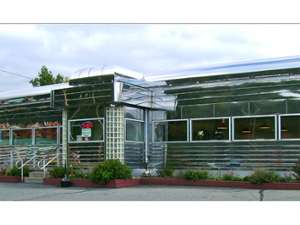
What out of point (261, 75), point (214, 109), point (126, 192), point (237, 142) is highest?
point (261, 75)

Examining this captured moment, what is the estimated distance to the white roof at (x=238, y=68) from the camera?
50.3 feet

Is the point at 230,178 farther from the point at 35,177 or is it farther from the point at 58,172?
the point at 35,177

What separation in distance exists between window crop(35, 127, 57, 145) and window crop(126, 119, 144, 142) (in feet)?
13.5

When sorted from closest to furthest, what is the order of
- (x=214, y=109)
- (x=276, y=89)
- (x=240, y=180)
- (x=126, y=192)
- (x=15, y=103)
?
(x=126, y=192) < (x=240, y=180) < (x=276, y=89) < (x=214, y=109) < (x=15, y=103)

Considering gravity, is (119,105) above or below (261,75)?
below

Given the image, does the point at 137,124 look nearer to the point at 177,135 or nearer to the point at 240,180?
the point at 177,135

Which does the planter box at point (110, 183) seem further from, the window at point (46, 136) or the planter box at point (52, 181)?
the window at point (46, 136)

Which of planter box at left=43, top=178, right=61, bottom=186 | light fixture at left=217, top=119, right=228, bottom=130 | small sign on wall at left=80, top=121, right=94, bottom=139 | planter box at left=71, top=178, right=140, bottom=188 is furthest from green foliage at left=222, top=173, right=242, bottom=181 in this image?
planter box at left=43, top=178, right=61, bottom=186

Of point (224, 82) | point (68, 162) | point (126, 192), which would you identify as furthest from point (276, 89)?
point (68, 162)

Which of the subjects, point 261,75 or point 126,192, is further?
point 261,75

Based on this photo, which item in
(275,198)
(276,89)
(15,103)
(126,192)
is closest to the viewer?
(275,198)

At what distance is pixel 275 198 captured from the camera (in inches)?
432

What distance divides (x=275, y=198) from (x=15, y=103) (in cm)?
1373

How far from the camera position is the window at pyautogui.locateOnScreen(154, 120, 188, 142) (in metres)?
17.4
